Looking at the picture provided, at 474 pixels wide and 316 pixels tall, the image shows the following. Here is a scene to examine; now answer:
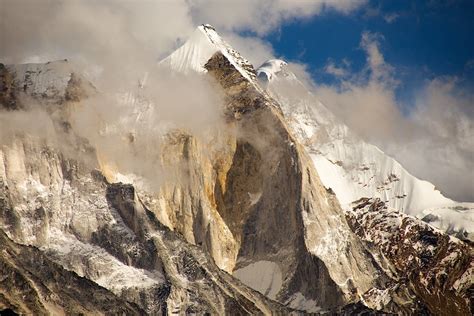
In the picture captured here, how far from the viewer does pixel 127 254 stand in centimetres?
19925

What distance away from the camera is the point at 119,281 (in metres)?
194

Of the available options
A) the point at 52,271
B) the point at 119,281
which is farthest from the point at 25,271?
the point at 119,281

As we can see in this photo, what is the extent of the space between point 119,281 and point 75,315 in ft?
75.2

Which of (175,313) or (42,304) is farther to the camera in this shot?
(175,313)

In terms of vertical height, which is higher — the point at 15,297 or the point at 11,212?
the point at 11,212

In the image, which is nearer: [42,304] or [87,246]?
[42,304]

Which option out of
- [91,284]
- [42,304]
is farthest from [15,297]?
[91,284]

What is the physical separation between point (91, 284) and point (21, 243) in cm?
1830

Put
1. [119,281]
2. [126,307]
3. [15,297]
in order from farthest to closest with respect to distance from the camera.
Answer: [119,281]
[126,307]
[15,297]

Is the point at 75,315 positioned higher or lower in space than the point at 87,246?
lower

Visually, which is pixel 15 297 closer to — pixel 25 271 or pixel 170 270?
pixel 25 271

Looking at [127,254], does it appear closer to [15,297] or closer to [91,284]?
[91,284]

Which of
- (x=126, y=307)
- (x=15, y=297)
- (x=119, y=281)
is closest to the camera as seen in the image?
(x=15, y=297)

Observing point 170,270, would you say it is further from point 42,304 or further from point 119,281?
point 42,304
